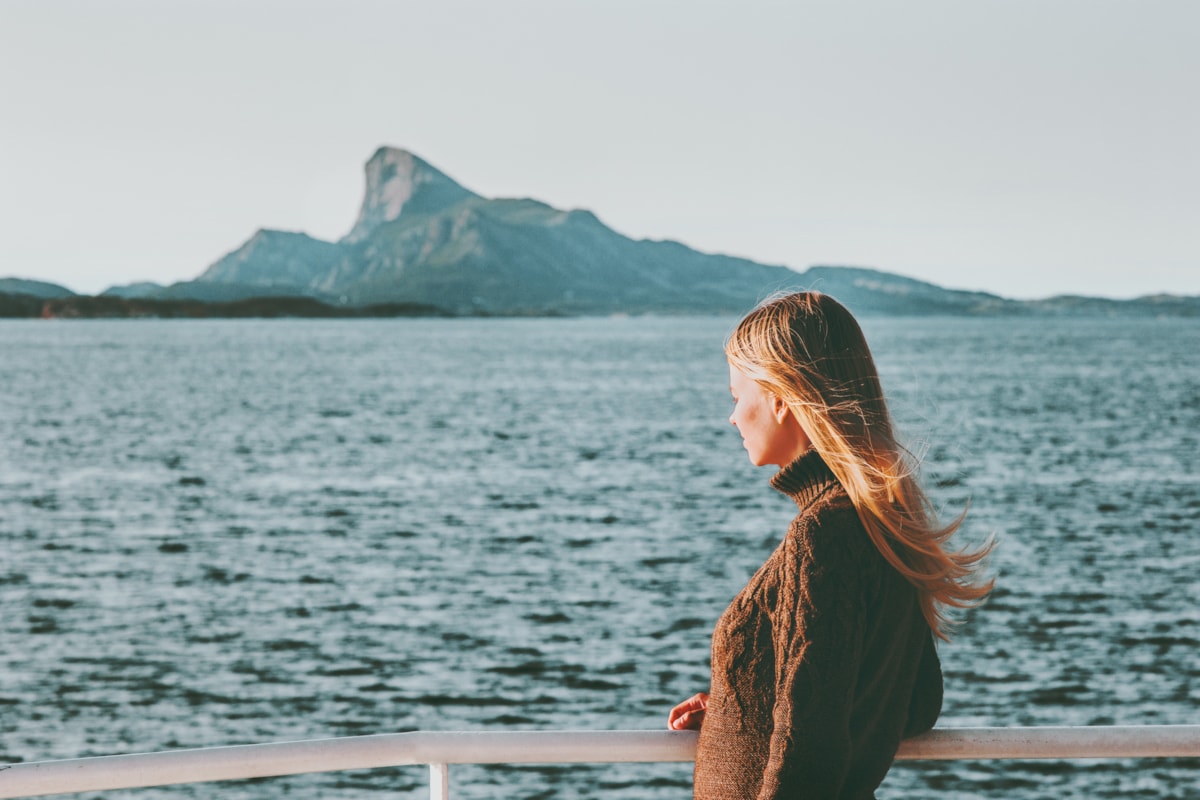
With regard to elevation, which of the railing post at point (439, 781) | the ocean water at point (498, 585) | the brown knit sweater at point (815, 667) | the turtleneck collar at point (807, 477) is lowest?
the ocean water at point (498, 585)

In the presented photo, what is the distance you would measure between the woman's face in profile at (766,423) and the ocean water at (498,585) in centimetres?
18

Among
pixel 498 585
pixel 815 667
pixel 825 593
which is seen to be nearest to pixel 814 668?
pixel 815 667

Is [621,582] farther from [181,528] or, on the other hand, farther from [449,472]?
[449,472]

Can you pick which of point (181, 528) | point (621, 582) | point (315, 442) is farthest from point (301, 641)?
point (315, 442)

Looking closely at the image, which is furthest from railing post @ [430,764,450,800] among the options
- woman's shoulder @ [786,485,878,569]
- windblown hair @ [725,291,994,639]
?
windblown hair @ [725,291,994,639]

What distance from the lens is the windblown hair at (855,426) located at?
6.40 ft

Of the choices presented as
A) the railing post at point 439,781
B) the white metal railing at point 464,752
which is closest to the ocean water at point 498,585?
the white metal railing at point 464,752

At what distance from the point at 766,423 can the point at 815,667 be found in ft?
1.34

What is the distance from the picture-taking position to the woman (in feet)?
6.07

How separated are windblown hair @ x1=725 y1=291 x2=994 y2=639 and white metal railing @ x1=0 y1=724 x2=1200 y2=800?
218mm

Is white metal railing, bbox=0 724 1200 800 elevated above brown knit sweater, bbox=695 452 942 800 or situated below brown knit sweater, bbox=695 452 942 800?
below

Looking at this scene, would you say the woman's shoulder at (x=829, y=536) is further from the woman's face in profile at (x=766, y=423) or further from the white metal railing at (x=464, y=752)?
Answer: the white metal railing at (x=464, y=752)

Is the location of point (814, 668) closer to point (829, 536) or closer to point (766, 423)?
point (829, 536)

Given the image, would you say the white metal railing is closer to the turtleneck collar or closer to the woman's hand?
the woman's hand
